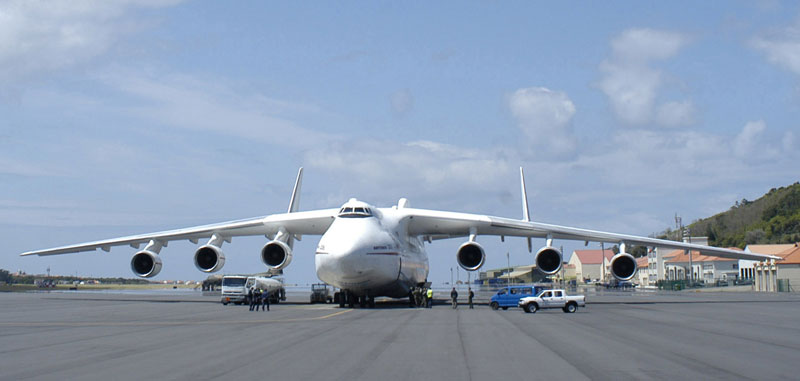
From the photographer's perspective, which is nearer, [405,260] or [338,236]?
[338,236]

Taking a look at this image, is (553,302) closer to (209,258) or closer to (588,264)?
(209,258)

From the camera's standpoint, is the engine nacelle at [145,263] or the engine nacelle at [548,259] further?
the engine nacelle at [145,263]

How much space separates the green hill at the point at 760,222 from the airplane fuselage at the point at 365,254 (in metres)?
80.8

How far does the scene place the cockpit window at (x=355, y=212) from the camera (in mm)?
30234

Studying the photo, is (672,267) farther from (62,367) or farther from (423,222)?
(62,367)

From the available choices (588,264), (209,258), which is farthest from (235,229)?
(588,264)

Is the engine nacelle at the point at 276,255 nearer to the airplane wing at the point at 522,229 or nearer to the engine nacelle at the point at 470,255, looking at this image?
the airplane wing at the point at 522,229

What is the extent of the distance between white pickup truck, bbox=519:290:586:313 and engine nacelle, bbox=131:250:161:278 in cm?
1671

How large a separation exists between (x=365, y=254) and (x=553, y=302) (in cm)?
753

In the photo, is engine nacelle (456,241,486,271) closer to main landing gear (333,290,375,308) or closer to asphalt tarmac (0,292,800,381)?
main landing gear (333,290,375,308)

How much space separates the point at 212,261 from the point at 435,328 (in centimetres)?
1771

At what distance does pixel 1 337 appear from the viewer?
16.4 meters

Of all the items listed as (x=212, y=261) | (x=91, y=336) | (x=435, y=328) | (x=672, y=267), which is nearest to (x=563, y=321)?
(x=435, y=328)

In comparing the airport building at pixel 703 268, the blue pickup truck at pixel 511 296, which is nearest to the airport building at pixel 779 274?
A: the airport building at pixel 703 268
